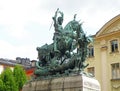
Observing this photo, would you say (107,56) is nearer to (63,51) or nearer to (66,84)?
(63,51)

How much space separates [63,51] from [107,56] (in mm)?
19644

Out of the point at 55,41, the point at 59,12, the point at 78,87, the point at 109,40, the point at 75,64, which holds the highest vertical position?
the point at 109,40

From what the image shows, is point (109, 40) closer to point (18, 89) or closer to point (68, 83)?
point (18, 89)

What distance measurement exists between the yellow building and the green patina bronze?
18013 millimetres

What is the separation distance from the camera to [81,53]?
16.1 meters

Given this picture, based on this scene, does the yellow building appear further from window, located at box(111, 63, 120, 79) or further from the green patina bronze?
the green patina bronze

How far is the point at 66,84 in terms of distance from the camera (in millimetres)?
15438

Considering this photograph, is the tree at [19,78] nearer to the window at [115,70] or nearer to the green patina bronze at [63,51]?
the window at [115,70]

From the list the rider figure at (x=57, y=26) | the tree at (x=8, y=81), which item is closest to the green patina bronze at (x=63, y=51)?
the rider figure at (x=57, y=26)

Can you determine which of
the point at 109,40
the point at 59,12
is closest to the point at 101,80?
the point at 109,40

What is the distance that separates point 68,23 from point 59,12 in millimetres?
859

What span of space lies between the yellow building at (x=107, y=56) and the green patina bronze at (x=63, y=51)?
59.1 feet

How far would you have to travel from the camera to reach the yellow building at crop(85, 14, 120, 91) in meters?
34.9

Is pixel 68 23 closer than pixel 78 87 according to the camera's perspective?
No
